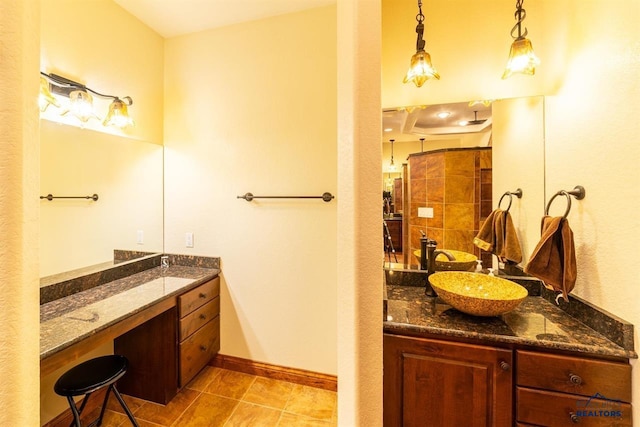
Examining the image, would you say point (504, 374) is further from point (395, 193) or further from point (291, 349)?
point (291, 349)

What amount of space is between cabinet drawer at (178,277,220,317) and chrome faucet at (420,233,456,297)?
1.59m

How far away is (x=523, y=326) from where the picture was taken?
120cm

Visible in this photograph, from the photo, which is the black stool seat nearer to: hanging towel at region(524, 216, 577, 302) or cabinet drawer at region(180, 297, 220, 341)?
cabinet drawer at region(180, 297, 220, 341)

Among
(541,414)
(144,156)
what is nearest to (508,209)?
(541,414)

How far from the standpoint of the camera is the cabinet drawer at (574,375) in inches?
39.8

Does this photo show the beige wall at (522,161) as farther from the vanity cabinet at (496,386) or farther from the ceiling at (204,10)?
the ceiling at (204,10)

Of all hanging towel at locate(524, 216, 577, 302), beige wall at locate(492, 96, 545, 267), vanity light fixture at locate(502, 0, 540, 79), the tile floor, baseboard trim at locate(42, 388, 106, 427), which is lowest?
the tile floor

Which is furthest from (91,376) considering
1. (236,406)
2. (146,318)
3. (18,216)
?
(18,216)

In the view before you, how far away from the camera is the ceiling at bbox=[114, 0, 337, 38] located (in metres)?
1.92

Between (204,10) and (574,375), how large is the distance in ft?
9.83

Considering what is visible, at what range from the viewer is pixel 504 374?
1.12m

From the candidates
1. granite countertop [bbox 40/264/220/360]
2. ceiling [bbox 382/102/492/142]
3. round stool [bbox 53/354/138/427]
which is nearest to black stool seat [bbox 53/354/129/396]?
round stool [bbox 53/354/138/427]

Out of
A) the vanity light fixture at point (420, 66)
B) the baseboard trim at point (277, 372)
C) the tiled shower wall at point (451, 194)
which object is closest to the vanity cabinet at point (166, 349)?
the baseboard trim at point (277, 372)

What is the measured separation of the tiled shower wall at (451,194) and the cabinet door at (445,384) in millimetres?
653
